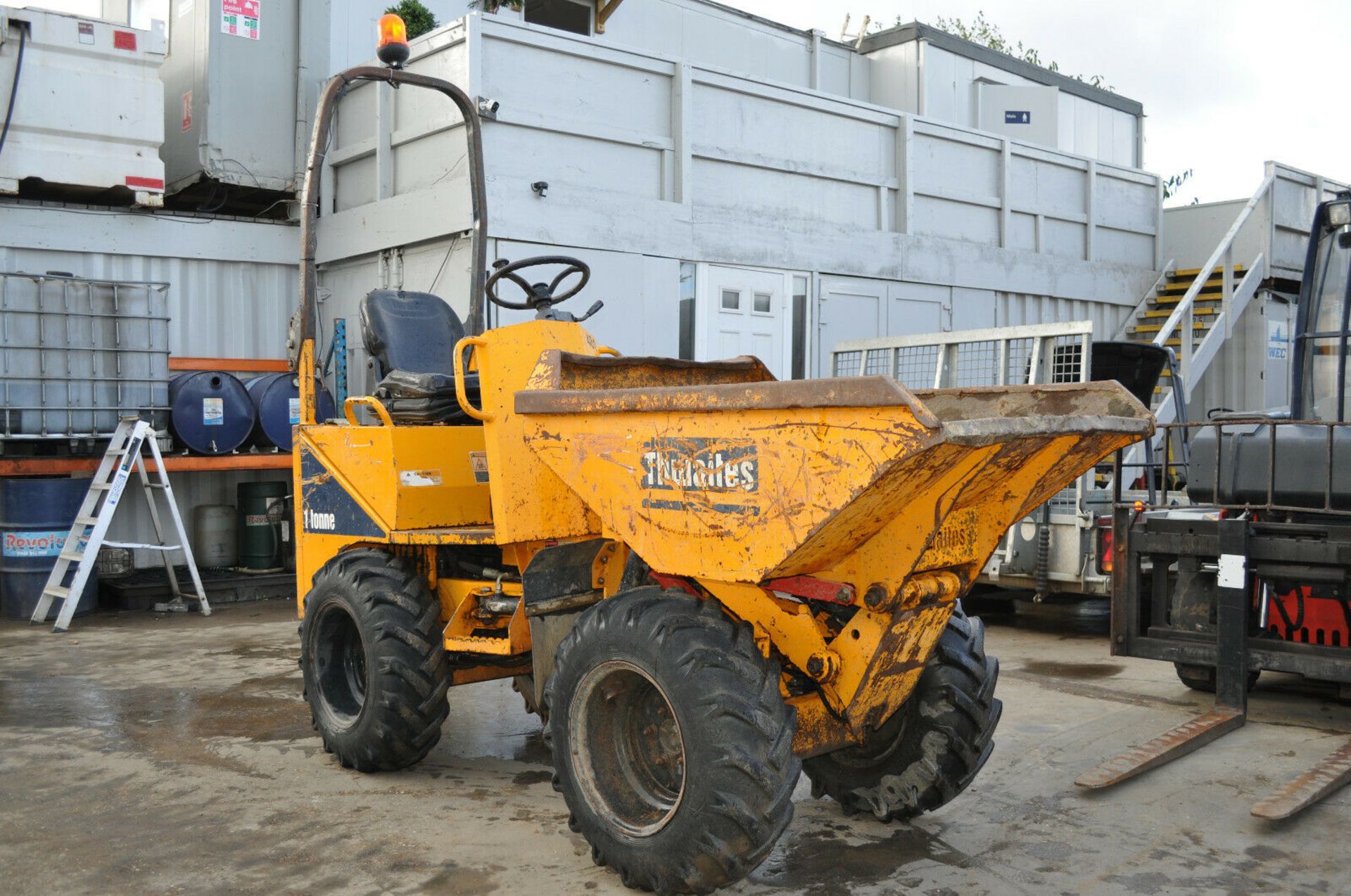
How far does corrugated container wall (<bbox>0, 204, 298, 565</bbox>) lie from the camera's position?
32.5 feet

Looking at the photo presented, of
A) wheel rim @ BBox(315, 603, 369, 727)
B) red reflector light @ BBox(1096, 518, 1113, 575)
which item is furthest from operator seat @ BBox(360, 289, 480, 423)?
red reflector light @ BBox(1096, 518, 1113, 575)

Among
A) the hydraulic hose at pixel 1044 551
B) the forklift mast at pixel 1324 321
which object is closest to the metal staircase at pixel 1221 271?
the hydraulic hose at pixel 1044 551

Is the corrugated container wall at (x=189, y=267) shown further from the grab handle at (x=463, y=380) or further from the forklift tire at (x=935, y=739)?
the forklift tire at (x=935, y=739)

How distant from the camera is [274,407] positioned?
10.0 m

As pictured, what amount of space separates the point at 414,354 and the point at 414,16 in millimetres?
7018

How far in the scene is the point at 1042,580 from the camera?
7.92 metres

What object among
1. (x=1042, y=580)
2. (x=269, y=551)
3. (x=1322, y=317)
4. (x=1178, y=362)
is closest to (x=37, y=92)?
(x=269, y=551)

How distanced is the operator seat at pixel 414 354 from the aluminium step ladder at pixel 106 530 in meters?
4.01

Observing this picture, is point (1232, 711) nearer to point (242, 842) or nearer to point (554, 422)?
point (554, 422)

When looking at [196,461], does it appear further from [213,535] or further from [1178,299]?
[1178,299]

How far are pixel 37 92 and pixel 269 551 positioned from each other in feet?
13.7

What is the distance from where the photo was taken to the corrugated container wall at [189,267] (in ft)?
32.5

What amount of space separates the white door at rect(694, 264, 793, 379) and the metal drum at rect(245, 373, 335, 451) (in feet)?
10.8

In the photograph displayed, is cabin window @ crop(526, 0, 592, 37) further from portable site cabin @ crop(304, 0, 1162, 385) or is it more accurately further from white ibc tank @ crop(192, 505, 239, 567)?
white ibc tank @ crop(192, 505, 239, 567)
